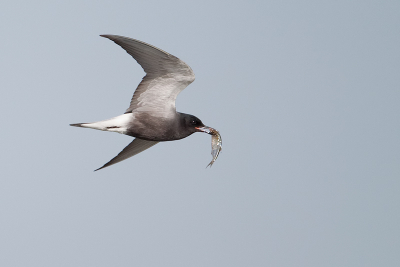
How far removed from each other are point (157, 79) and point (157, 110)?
80 cm

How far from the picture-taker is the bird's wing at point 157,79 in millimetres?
16078

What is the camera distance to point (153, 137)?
17203mm

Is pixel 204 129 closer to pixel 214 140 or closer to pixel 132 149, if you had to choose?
pixel 214 140

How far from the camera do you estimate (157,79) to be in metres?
16.9

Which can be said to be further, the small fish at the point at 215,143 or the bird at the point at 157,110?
the small fish at the point at 215,143

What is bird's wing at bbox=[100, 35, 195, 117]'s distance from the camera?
16.1 meters

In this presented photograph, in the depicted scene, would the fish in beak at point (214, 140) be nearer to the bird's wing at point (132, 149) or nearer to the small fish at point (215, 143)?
the small fish at point (215, 143)

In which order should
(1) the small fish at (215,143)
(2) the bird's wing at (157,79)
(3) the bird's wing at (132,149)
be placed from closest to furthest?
(2) the bird's wing at (157,79)
(1) the small fish at (215,143)
(3) the bird's wing at (132,149)

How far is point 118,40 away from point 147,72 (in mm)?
1469

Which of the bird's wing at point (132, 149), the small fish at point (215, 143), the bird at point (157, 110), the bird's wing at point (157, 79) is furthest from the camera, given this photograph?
the bird's wing at point (132, 149)

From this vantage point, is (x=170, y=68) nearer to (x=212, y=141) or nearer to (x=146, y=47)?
(x=146, y=47)

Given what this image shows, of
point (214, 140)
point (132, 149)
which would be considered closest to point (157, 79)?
point (214, 140)

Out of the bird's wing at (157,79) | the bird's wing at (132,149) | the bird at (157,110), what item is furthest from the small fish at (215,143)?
the bird's wing at (132,149)

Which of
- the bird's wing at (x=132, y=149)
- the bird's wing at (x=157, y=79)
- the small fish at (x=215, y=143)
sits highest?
the bird's wing at (x=157, y=79)
